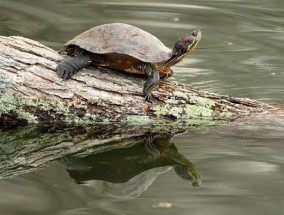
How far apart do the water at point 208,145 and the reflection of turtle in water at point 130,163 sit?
0.05 metres

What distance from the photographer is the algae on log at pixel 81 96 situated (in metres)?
4.30

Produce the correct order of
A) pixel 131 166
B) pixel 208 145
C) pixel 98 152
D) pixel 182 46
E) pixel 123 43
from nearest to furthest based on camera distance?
pixel 131 166 < pixel 98 152 < pixel 208 145 < pixel 123 43 < pixel 182 46

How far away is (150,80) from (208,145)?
0.54 meters

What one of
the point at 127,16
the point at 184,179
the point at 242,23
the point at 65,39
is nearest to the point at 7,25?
the point at 65,39

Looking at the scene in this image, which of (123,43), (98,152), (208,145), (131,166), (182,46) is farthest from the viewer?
(182,46)

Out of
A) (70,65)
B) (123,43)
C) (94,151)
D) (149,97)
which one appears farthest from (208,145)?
(70,65)

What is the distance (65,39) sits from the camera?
22.9 feet

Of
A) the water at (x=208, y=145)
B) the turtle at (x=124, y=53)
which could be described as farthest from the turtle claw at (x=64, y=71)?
the water at (x=208, y=145)

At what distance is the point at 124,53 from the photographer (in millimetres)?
4348

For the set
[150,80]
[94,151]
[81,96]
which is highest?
[150,80]

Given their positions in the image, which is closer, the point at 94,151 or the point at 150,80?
the point at 94,151

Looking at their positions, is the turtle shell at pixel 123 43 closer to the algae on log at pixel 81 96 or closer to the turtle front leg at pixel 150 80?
the turtle front leg at pixel 150 80

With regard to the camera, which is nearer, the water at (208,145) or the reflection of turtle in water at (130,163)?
the water at (208,145)

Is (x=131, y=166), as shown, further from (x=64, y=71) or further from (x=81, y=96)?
(x=64, y=71)
